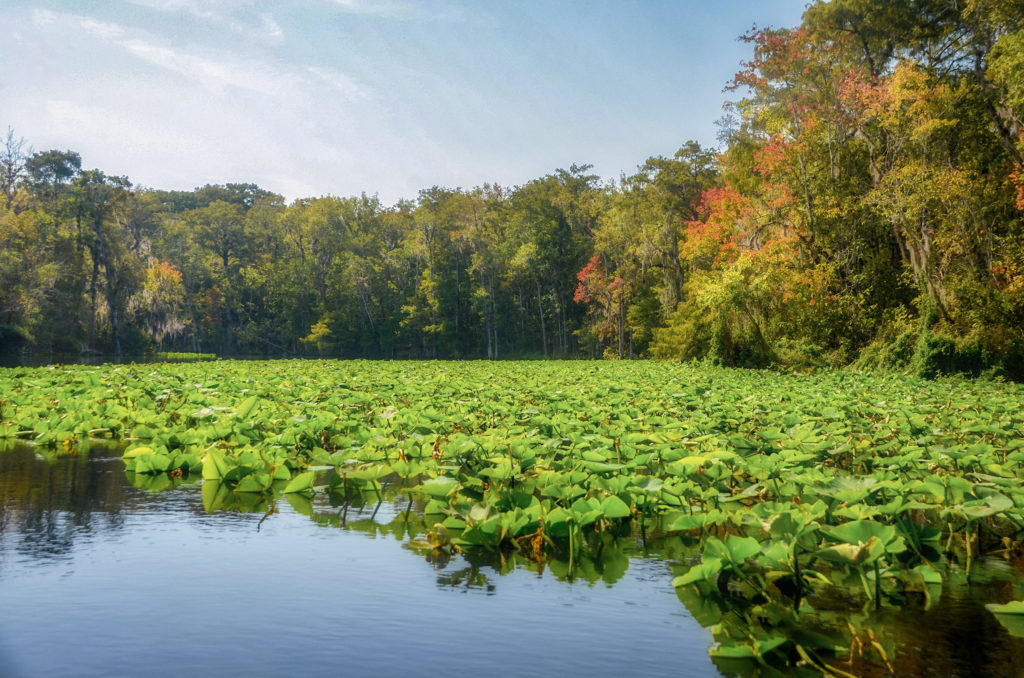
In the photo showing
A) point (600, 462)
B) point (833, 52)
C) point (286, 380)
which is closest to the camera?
point (600, 462)

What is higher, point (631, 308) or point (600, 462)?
point (631, 308)

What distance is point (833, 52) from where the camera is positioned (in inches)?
805

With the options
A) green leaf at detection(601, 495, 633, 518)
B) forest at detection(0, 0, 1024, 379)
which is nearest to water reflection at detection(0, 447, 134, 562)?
green leaf at detection(601, 495, 633, 518)

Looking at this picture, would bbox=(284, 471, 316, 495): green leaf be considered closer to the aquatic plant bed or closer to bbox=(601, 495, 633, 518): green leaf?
the aquatic plant bed

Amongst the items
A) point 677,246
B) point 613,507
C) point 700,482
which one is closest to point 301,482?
point 613,507

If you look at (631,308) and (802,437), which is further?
(631,308)

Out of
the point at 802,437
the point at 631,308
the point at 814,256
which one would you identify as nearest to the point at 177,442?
the point at 802,437

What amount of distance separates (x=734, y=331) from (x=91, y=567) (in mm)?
19599

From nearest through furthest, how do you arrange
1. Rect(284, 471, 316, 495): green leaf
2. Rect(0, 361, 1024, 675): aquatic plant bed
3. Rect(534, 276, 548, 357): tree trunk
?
1. Rect(0, 361, 1024, 675): aquatic plant bed
2. Rect(284, 471, 316, 495): green leaf
3. Rect(534, 276, 548, 357): tree trunk

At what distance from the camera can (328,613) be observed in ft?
10.2

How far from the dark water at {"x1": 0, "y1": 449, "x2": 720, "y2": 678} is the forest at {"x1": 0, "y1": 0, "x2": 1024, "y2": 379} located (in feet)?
49.0

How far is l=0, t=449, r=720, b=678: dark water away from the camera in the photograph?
2.61 metres

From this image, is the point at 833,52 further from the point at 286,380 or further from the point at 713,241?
the point at 286,380

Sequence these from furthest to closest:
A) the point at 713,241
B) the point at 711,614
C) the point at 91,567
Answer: the point at 713,241, the point at 91,567, the point at 711,614
